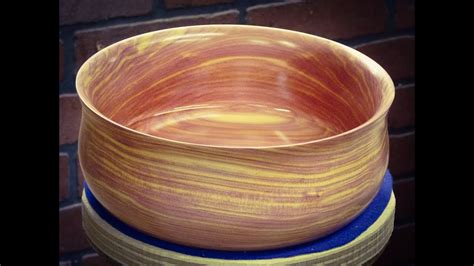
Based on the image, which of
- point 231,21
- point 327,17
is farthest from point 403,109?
point 231,21

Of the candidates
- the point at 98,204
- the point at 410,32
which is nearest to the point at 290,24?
the point at 410,32

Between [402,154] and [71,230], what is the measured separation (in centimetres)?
56

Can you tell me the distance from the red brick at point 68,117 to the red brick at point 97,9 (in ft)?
0.36

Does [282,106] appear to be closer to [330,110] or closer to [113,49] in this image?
[330,110]

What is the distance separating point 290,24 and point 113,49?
38 centimetres

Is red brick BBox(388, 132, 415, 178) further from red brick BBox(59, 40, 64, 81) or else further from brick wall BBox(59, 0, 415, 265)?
red brick BBox(59, 40, 64, 81)

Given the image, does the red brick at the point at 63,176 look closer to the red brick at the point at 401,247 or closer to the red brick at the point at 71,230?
the red brick at the point at 71,230

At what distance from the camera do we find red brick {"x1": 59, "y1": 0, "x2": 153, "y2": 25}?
1018mm

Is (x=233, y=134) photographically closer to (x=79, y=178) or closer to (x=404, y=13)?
(x=79, y=178)

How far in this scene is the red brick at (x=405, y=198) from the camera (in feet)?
4.50

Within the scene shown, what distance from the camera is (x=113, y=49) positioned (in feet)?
2.69

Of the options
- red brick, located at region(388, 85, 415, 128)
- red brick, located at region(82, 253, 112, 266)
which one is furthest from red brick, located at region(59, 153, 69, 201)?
red brick, located at region(388, 85, 415, 128)

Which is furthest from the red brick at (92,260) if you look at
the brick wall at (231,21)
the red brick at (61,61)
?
the red brick at (61,61)

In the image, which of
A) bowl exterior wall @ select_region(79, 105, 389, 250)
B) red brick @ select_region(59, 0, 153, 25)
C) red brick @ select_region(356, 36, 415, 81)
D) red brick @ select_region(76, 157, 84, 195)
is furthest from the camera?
red brick @ select_region(356, 36, 415, 81)
